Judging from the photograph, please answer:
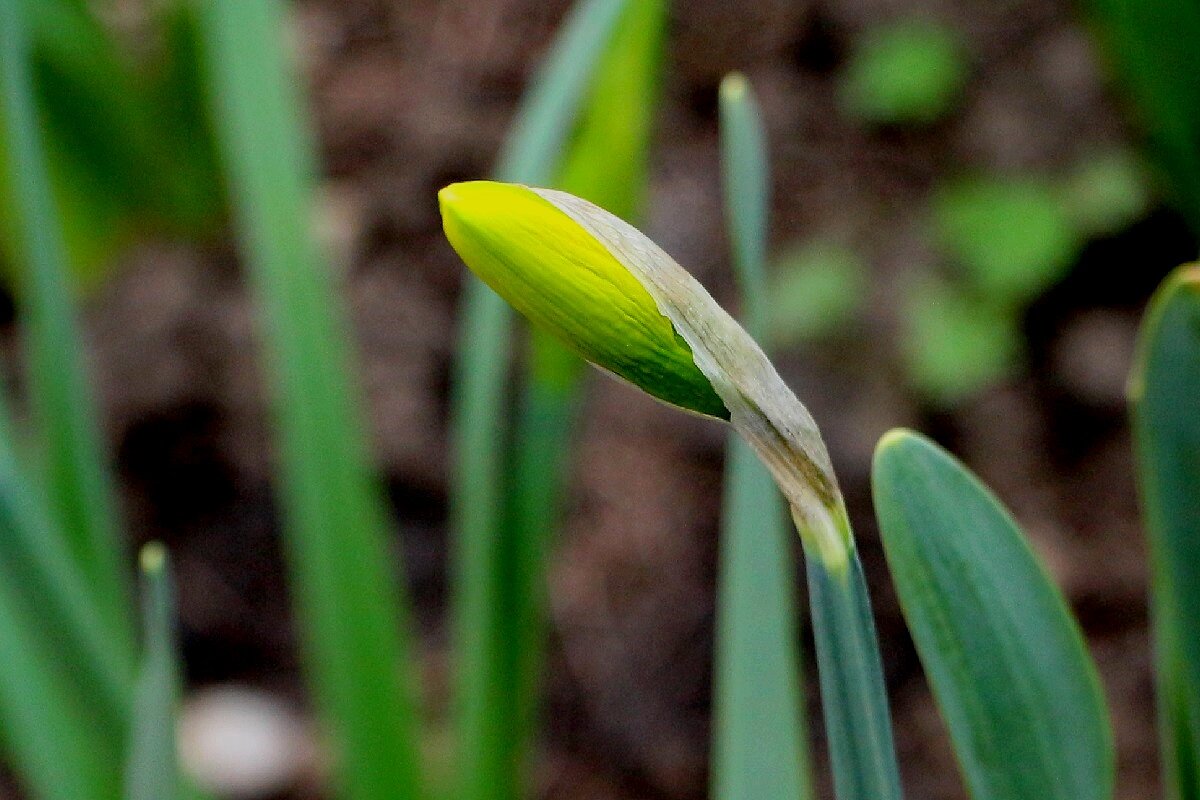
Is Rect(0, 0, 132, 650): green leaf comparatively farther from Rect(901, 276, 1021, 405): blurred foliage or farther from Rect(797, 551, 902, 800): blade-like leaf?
Rect(901, 276, 1021, 405): blurred foliage

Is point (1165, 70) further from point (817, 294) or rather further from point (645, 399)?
point (645, 399)

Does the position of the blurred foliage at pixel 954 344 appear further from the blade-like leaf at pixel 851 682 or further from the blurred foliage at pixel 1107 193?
the blade-like leaf at pixel 851 682

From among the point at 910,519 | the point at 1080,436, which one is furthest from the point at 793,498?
the point at 1080,436

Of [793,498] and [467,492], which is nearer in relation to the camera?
[793,498]

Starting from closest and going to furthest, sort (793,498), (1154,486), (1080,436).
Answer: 1. (793,498)
2. (1154,486)
3. (1080,436)

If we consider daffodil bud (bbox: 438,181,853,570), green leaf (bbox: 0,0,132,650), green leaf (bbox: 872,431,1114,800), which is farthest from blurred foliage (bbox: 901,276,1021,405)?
daffodil bud (bbox: 438,181,853,570)

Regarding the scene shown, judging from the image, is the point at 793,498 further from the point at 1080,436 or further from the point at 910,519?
the point at 1080,436
